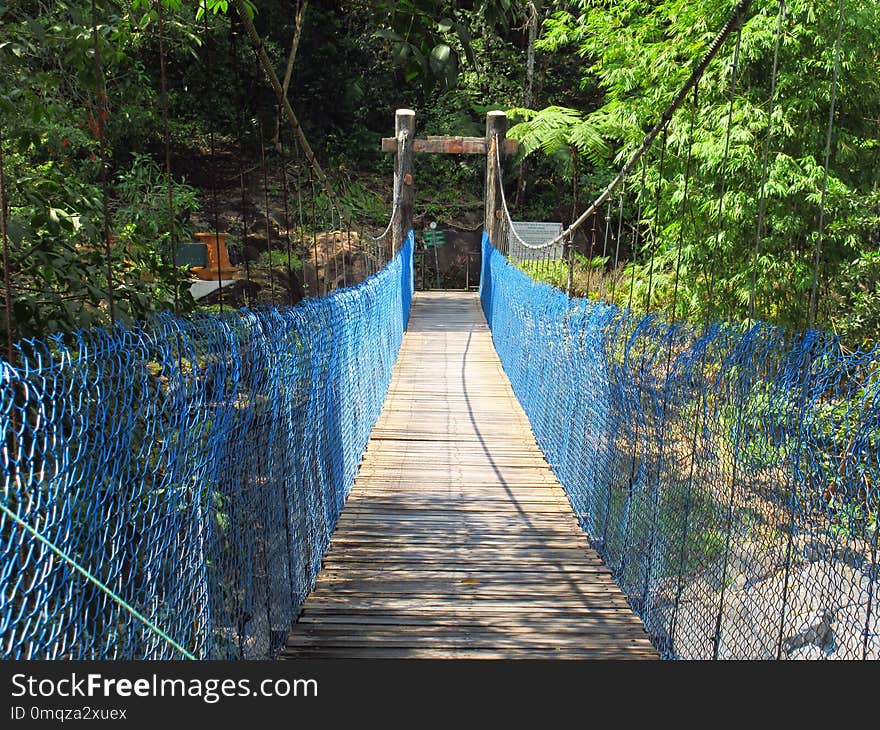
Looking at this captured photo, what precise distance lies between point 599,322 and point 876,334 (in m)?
2.58

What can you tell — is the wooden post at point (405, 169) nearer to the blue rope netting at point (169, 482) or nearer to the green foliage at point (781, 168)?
the green foliage at point (781, 168)

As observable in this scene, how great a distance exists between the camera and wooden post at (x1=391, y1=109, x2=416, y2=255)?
913 centimetres

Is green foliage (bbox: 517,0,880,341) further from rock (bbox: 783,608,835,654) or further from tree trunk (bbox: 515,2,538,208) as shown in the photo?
tree trunk (bbox: 515,2,538,208)

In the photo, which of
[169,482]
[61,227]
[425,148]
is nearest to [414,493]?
[61,227]

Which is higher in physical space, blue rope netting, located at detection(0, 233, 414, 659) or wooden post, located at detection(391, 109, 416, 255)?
wooden post, located at detection(391, 109, 416, 255)


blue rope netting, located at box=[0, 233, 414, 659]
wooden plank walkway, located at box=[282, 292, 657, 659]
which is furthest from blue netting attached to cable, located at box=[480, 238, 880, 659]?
blue rope netting, located at box=[0, 233, 414, 659]

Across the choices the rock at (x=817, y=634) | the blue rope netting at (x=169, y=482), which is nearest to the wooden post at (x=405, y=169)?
the blue rope netting at (x=169, y=482)

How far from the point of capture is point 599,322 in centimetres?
275

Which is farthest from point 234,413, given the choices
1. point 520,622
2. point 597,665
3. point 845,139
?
point 845,139

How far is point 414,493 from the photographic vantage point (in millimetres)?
3312

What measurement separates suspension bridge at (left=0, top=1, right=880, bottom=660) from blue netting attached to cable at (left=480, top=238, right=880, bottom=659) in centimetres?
1

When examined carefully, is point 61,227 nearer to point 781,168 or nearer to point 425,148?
point 781,168

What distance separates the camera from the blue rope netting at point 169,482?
0.95 m

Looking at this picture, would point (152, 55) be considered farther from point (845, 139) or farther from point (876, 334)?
point (876, 334)
